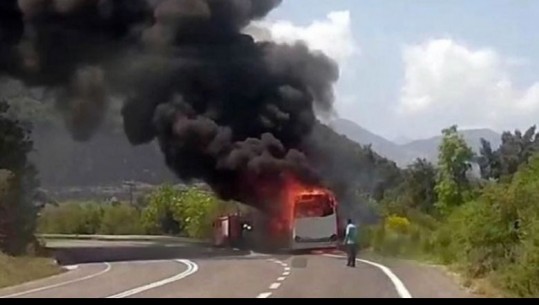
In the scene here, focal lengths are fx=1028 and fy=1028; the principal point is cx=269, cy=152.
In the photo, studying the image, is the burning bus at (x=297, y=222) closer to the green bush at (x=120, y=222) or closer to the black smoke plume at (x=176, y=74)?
the black smoke plume at (x=176, y=74)

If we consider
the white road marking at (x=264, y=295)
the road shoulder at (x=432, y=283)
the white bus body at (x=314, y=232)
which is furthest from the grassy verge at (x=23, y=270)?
the white bus body at (x=314, y=232)

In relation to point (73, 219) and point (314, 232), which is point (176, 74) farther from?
point (73, 219)

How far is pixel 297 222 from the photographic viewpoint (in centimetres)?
4744

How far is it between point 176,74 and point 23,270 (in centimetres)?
2101

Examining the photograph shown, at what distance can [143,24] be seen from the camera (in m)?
53.3

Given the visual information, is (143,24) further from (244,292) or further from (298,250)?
(244,292)

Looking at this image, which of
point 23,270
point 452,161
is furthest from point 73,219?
point 23,270

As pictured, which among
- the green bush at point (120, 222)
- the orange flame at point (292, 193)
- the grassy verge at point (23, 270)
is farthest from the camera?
the green bush at point (120, 222)

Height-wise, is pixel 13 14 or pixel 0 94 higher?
pixel 13 14

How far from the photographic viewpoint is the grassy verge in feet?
99.9

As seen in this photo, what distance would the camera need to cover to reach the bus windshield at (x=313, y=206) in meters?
46.9

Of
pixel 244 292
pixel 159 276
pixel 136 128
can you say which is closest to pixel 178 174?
pixel 136 128

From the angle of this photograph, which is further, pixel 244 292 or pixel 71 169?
pixel 71 169

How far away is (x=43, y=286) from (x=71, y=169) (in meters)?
81.6
